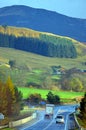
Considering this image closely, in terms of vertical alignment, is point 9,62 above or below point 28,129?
above

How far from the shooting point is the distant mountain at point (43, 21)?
18.9 m

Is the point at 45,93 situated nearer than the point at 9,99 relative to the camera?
Yes

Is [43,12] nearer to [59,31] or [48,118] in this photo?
[59,31]

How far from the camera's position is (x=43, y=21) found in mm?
18984

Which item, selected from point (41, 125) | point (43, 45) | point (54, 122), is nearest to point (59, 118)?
point (54, 122)

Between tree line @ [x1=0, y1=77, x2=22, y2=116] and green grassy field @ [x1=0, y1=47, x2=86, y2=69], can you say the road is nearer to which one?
tree line @ [x1=0, y1=77, x2=22, y2=116]

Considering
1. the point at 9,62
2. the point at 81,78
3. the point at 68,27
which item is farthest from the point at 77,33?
the point at 9,62

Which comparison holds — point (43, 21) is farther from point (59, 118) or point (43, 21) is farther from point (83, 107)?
point (59, 118)

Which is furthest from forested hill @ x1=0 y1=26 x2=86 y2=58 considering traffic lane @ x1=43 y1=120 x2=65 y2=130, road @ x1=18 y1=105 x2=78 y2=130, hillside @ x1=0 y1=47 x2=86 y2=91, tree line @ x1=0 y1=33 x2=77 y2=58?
traffic lane @ x1=43 y1=120 x2=65 y2=130

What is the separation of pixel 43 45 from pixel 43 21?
0.85m

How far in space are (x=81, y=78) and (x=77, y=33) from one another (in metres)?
1.63

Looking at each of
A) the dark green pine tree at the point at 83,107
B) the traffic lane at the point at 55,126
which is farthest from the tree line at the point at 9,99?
the dark green pine tree at the point at 83,107

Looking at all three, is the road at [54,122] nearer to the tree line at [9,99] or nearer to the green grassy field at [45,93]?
the green grassy field at [45,93]

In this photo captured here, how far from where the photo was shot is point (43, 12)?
1912cm
